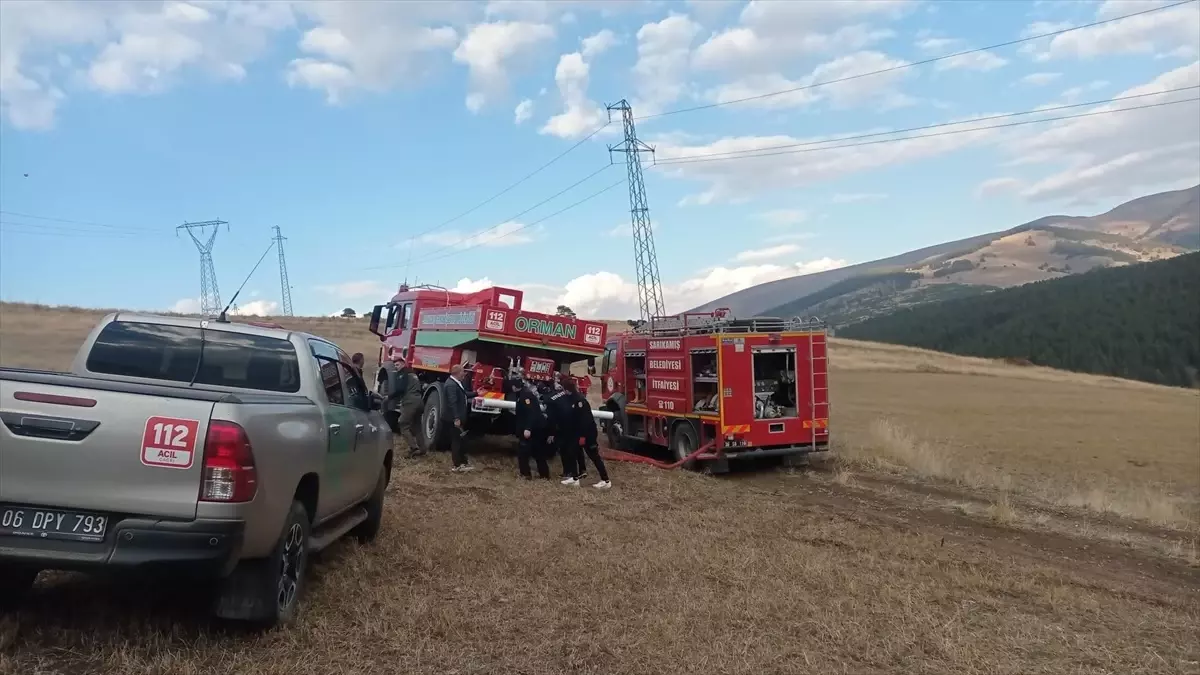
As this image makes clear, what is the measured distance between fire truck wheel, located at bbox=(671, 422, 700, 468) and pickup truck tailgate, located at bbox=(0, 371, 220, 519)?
36.5ft

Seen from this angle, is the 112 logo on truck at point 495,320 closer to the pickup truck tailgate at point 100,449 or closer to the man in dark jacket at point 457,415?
the man in dark jacket at point 457,415

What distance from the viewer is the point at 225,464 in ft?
14.9

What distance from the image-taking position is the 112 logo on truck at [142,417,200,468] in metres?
4.47

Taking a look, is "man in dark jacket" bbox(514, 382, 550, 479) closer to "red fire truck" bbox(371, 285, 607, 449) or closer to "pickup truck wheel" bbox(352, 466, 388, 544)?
"red fire truck" bbox(371, 285, 607, 449)

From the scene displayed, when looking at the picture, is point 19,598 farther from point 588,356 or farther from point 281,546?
point 588,356

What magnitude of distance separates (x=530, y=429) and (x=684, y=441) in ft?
13.0

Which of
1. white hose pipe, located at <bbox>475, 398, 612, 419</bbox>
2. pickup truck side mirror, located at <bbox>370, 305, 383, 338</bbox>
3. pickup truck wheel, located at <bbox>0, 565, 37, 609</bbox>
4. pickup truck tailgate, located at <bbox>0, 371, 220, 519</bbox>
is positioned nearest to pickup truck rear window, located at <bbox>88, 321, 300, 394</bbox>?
pickup truck wheel, located at <bbox>0, 565, 37, 609</bbox>

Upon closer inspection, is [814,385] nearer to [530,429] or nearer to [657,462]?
[657,462]

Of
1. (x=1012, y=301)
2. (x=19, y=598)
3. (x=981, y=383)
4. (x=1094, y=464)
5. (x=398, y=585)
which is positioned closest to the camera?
(x=19, y=598)

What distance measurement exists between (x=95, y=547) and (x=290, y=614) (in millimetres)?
1283

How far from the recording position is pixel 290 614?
5.39 m

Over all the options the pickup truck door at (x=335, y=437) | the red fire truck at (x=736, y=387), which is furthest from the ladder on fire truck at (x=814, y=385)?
the pickup truck door at (x=335, y=437)

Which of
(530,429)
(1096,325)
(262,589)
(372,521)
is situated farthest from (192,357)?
(1096,325)

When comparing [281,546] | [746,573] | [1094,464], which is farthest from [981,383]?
[281,546]
